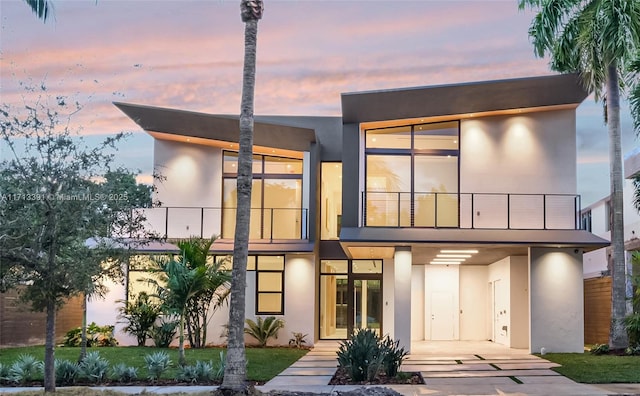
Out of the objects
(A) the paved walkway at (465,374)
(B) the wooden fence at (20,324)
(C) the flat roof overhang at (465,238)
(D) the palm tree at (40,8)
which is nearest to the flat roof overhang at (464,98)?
(C) the flat roof overhang at (465,238)

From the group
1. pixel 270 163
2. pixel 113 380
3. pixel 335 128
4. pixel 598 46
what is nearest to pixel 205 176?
pixel 270 163

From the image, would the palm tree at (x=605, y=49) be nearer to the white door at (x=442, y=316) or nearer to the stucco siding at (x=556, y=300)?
the stucco siding at (x=556, y=300)

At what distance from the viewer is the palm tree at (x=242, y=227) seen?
11.0 m

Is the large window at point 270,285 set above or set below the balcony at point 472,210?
below

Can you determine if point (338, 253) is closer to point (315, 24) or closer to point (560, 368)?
point (315, 24)

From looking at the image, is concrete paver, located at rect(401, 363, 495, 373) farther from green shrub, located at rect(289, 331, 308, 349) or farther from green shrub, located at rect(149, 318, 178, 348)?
green shrub, located at rect(149, 318, 178, 348)

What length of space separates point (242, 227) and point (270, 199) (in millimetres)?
12920

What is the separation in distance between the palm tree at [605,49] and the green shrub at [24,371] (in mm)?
13134

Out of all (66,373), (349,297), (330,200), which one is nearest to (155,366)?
(66,373)

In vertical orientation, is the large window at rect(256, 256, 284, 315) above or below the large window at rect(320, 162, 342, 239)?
below

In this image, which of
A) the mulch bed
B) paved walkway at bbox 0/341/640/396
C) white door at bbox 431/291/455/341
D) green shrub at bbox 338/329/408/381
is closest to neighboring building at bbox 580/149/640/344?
paved walkway at bbox 0/341/640/396

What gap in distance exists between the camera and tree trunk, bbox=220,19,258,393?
431 inches

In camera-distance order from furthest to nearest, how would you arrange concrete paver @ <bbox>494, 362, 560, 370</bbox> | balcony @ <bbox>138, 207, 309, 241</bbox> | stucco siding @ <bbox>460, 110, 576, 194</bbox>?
balcony @ <bbox>138, 207, 309, 241</bbox>, stucco siding @ <bbox>460, 110, 576, 194</bbox>, concrete paver @ <bbox>494, 362, 560, 370</bbox>

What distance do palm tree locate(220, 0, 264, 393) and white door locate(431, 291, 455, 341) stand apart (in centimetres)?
1533
